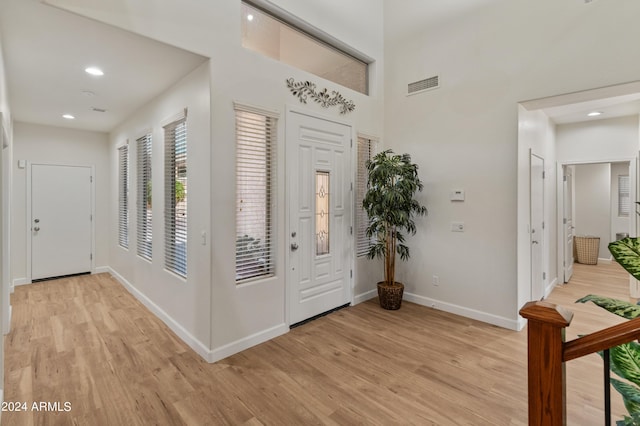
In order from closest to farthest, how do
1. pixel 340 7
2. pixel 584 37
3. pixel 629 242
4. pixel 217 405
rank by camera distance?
pixel 629 242, pixel 217 405, pixel 584 37, pixel 340 7

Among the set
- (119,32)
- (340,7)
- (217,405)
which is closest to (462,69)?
(340,7)

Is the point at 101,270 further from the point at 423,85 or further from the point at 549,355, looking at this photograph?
the point at 549,355

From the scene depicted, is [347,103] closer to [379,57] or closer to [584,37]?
[379,57]

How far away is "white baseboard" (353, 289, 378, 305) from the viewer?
4.27 metres

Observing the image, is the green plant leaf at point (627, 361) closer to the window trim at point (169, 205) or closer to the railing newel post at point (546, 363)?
the railing newel post at point (546, 363)

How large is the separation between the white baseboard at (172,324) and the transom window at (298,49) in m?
2.97

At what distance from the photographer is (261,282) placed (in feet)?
10.3

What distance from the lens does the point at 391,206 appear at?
12.5 ft

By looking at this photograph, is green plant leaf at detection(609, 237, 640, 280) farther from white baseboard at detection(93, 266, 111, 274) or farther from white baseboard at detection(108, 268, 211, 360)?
white baseboard at detection(93, 266, 111, 274)

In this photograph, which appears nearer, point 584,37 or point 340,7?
point 584,37

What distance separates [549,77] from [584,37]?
400 mm

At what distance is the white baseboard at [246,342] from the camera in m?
2.79

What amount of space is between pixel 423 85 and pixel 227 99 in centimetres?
267

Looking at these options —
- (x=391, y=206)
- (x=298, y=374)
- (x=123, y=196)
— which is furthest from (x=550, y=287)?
(x=123, y=196)
